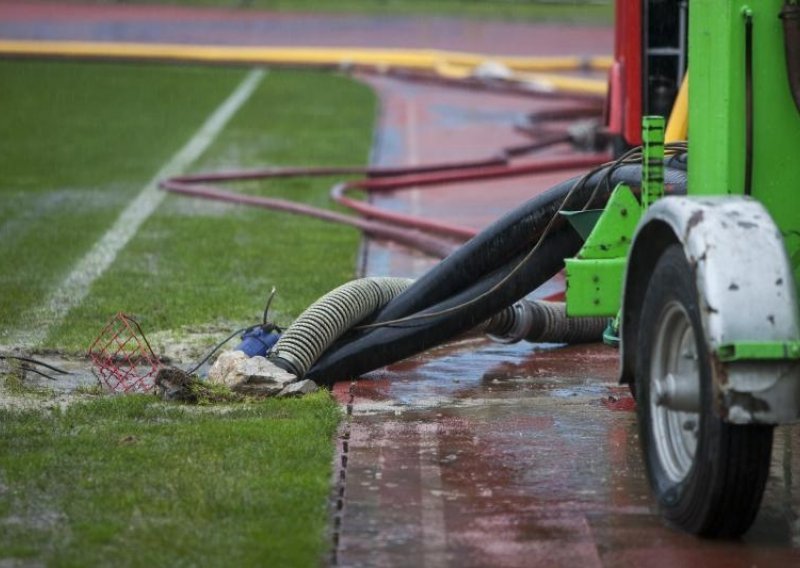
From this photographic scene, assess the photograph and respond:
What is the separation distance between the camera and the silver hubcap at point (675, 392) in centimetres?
512

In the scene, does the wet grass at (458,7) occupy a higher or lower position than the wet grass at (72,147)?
higher

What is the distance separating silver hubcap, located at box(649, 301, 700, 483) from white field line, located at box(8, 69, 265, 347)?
3679 mm

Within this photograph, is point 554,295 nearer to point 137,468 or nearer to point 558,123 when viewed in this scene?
point 137,468

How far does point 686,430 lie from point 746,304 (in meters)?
0.64

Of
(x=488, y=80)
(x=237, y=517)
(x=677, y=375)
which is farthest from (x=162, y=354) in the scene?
(x=488, y=80)

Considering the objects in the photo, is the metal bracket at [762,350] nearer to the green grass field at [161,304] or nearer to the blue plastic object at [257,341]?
the green grass field at [161,304]

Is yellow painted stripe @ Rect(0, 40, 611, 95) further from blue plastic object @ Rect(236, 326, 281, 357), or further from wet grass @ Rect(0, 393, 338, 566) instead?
wet grass @ Rect(0, 393, 338, 566)

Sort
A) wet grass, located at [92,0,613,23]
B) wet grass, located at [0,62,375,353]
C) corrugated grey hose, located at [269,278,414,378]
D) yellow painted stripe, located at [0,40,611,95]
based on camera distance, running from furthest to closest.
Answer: wet grass, located at [92,0,613,23]
yellow painted stripe, located at [0,40,611,95]
wet grass, located at [0,62,375,353]
corrugated grey hose, located at [269,278,414,378]

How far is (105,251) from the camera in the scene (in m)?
Answer: 10.9

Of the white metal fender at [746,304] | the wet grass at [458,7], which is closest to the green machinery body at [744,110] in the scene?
the white metal fender at [746,304]

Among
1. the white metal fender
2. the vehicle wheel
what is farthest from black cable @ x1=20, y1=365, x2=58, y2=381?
the white metal fender

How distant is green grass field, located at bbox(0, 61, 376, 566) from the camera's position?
17.2ft

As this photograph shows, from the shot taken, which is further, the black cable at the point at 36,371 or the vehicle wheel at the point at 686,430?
the black cable at the point at 36,371

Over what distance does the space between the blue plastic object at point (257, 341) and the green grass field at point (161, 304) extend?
0.54 metres
